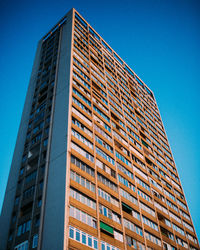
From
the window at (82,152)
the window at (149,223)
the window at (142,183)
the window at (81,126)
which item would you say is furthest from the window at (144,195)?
the window at (81,126)

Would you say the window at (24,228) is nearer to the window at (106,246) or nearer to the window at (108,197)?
the window at (106,246)

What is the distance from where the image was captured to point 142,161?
5184cm

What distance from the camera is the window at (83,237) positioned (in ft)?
87.0

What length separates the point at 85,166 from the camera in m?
34.8

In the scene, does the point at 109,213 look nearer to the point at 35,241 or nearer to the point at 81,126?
the point at 35,241

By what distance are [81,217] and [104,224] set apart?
158 inches

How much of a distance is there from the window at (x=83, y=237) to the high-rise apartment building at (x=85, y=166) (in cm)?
10

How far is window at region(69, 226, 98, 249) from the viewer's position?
26523mm

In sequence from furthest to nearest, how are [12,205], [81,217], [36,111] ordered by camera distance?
1. [36,111]
2. [12,205]
3. [81,217]

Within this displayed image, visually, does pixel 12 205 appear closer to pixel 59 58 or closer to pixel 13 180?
pixel 13 180

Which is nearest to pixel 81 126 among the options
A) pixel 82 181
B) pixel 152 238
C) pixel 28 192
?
pixel 82 181

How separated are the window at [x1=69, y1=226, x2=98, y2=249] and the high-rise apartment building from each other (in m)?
0.10

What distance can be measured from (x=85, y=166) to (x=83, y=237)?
9.41 m

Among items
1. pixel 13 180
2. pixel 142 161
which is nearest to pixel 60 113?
pixel 13 180
